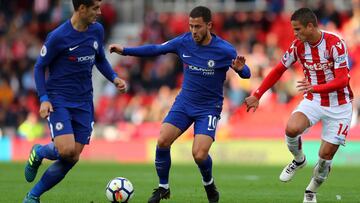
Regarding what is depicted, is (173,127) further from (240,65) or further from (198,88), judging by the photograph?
(240,65)

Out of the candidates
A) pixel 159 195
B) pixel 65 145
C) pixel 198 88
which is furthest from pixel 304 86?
pixel 65 145

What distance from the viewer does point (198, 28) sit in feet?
35.1

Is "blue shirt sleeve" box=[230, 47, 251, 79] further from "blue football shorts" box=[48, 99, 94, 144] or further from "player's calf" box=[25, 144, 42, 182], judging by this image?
"player's calf" box=[25, 144, 42, 182]

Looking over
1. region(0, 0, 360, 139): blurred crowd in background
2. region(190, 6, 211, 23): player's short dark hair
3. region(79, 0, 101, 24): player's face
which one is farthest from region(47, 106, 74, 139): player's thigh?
region(0, 0, 360, 139): blurred crowd in background

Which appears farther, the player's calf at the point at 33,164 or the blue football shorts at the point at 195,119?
the player's calf at the point at 33,164

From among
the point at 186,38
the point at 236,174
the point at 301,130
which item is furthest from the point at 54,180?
the point at 236,174

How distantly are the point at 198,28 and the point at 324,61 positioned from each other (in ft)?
5.69

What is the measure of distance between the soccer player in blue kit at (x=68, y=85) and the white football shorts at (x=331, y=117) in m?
2.55

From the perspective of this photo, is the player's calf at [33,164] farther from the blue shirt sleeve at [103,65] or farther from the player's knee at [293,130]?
the player's knee at [293,130]

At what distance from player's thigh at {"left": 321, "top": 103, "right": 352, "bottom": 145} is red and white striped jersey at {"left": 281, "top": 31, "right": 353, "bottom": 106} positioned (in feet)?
0.27

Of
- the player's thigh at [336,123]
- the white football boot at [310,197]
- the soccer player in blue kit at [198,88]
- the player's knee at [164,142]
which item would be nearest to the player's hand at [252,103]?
the soccer player in blue kit at [198,88]

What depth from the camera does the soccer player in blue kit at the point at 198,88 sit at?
10750 millimetres

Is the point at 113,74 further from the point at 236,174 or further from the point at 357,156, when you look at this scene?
the point at 357,156

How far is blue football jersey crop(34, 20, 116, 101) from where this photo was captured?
33.1 feet
